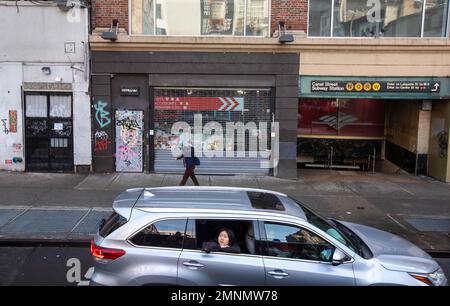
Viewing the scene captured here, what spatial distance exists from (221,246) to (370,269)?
1627 mm

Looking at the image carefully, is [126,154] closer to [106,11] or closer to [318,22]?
[106,11]

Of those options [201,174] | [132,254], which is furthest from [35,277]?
[201,174]

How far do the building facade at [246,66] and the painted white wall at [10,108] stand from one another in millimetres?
2311

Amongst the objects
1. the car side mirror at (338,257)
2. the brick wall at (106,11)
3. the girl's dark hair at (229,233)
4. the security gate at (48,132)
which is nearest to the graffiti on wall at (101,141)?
the security gate at (48,132)

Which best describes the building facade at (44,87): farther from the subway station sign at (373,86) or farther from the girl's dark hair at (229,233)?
the girl's dark hair at (229,233)

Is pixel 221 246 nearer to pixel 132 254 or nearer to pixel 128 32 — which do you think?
pixel 132 254

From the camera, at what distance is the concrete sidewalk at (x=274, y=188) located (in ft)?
27.0

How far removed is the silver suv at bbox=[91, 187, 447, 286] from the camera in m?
4.40

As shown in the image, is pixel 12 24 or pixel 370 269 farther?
pixel 12 24

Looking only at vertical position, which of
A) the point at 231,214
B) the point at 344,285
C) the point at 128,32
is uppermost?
the point at 128,32

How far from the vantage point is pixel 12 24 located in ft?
42.9

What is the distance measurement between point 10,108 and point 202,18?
670 centimetres

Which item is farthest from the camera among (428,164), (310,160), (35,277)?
(310,160)

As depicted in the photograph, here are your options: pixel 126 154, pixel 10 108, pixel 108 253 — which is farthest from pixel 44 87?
pixel 108 253
